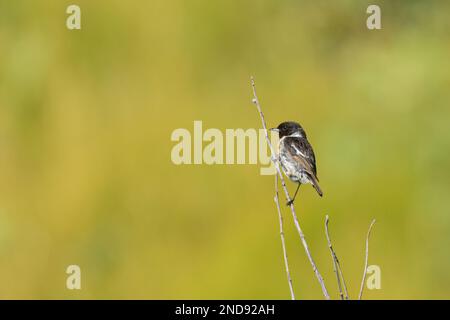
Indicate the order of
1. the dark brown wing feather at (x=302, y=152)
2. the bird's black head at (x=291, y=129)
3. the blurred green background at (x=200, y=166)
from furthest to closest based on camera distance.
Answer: the blurred green background at (x=200, y=166)
the bird's black head at (x=291, y=129)
the dark brown wing feather at (x=302, y=152)

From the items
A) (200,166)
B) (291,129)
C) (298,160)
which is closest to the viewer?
(298,160)

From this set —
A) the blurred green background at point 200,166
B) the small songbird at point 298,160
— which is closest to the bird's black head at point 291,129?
the small songbird at point 298,160

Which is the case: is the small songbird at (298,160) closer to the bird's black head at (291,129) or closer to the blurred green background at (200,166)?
the bird's black head at (291,129)

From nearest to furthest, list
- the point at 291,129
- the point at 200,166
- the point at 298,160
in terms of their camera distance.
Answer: the point at 298,160, the point at 291,129, the point at 200,166

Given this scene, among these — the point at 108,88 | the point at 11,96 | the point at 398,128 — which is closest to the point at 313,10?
the point at 398,128

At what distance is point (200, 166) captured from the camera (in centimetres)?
947

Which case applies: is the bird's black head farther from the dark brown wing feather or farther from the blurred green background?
the blurred green background

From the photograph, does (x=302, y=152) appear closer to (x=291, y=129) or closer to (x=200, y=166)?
(x=291, y=129)

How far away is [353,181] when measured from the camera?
958cm

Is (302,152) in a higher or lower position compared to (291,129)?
lower

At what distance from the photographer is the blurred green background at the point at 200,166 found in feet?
29.5

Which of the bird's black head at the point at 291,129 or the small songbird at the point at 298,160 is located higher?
the bird's black head at the point at 291,129

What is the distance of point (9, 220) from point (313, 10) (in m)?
4.38

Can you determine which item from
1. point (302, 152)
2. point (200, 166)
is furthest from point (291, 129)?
point (200, 166)
